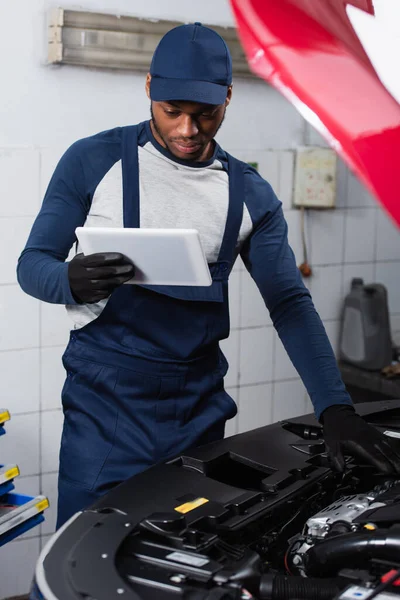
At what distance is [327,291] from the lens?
3.83 metres

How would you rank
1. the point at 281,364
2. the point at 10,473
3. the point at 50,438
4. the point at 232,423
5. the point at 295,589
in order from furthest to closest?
the point at 281,364 < the point at 232,423 < the point at 50,438 < the point at 10,473 < the point at 295,589

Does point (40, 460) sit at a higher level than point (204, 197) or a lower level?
lower

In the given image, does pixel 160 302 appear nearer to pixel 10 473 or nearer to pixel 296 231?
pixel 10 473

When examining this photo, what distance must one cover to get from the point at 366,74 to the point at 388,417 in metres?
1.43

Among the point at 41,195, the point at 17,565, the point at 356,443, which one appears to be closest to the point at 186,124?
the point at 356,443

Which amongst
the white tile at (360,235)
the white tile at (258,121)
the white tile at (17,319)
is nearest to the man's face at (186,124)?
the white tile at (17,319)

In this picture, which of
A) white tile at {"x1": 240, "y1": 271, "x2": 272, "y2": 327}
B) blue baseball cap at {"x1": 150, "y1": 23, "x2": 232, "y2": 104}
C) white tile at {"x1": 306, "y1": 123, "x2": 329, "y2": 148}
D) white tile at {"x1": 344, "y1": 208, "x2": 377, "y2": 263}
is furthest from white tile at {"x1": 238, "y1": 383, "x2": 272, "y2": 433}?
blue baseball cap at {"x1": 150, "y1": 23, "x2": 232, "y2": 104}

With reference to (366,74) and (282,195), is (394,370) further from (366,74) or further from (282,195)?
(366,74)

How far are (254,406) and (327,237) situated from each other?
0.79 metres

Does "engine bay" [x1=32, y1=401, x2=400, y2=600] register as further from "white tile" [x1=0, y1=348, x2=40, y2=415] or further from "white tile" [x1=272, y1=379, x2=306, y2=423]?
"white tile" [x1=272, y1=379, x2=306, y2=423]

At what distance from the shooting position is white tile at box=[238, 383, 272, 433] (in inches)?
145

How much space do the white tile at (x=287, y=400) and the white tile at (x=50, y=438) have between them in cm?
101

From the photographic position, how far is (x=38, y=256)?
192 cm

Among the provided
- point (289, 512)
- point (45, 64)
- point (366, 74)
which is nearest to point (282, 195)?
point (45, 64)
